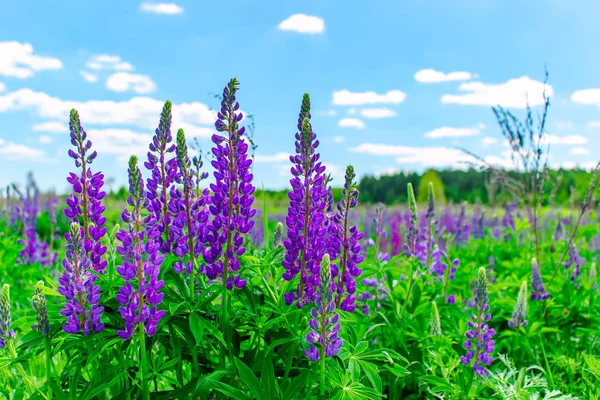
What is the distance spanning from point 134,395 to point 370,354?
53.1 inches

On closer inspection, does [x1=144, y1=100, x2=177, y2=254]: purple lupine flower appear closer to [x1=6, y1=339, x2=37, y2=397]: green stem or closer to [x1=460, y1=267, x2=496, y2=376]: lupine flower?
[x1=6, y1=339, x2=37, y2=397]: green stem

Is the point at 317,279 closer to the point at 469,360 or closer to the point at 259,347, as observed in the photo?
the point at 259,347

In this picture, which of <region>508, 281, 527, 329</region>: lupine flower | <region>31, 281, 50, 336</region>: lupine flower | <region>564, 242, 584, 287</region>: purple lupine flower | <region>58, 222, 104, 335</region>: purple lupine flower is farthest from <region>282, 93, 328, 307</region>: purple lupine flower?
<region>564, 242, 584, 287</region>: purple lupine flower

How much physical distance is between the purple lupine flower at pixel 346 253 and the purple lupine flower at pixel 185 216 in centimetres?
77

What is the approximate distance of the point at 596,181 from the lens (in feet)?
19.5

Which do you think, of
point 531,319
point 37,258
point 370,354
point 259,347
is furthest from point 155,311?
point 37,258

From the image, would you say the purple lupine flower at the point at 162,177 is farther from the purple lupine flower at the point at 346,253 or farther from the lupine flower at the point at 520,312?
the lupine flower at the point at 520,312

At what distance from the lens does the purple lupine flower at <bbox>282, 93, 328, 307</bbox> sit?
3043 mm

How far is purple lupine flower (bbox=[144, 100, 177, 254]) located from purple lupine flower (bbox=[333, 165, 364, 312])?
0.94 m

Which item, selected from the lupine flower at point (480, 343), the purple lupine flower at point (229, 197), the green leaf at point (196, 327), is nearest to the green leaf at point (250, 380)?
the green leaf at point (196, 327)

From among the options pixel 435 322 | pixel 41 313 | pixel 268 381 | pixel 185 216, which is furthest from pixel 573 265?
pixel 41 313

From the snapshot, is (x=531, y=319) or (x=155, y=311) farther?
(x=531, y=319)

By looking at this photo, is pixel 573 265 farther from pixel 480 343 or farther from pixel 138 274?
pixel 138 274

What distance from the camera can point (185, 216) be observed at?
10.2 ft
